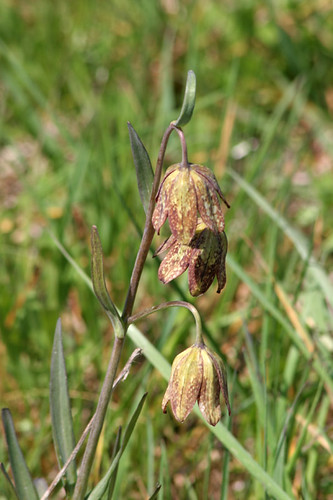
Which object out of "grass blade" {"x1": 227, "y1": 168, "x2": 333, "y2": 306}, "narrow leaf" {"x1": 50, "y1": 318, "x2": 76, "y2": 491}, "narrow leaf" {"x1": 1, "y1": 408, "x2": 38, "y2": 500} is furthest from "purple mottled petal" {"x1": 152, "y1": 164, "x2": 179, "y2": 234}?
"grass blade" {"x1": 227, "y1": 168, "x2": 333, "y2": 306}

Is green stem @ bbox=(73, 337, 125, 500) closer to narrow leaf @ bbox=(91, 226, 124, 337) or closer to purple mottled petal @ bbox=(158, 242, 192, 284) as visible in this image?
narrow leaf @ bbox=(91, 226, 124, 337)

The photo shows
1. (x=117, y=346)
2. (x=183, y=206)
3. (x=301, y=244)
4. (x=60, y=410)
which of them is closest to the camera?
(x=183, y=206)

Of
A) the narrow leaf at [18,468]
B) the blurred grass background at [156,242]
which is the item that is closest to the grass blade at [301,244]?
the blurred grass background at [156,242]

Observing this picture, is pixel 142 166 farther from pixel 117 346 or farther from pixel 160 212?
pixel 117 346

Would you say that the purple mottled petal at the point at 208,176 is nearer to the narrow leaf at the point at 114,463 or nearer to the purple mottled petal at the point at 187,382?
the purple mottled petal at the point at 187,382

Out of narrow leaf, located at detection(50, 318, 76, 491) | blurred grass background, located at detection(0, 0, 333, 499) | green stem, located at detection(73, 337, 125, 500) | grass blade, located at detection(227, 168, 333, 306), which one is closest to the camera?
green stem, located at detection(73, 337, 125, 500)

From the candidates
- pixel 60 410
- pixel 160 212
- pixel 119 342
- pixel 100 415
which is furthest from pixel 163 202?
pixel 60 410

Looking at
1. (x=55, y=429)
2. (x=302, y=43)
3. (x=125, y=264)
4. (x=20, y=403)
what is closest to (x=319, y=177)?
(x=302, y=43)
